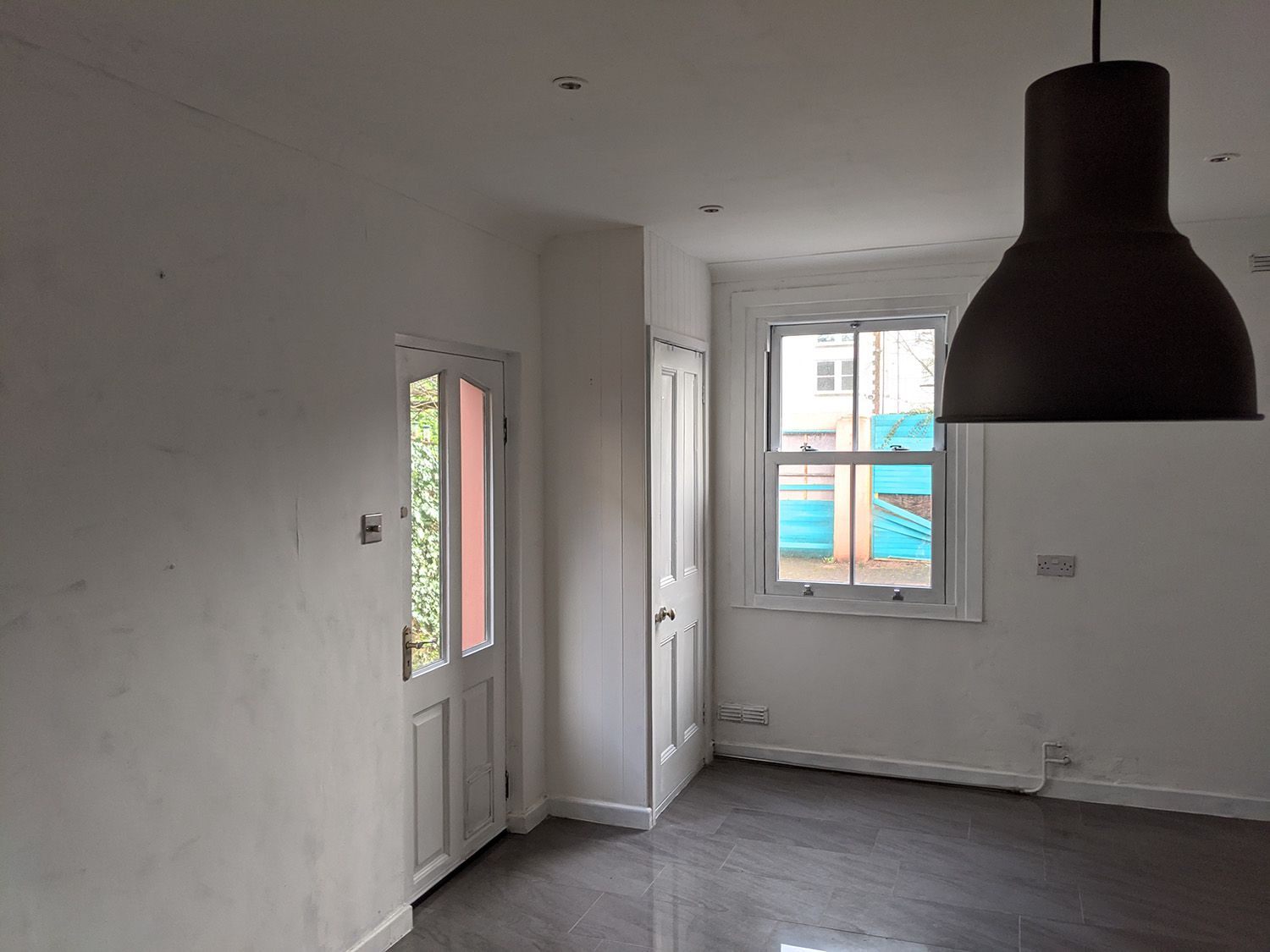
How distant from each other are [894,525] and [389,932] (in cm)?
301

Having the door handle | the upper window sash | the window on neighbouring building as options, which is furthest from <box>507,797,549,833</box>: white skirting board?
the upper window sash

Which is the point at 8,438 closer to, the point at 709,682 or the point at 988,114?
the point at 988,114

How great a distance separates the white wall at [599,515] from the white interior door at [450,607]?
0.31 m

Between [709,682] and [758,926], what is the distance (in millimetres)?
1808

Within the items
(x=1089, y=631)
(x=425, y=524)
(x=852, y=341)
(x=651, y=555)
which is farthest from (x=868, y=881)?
(x=852, y=341)

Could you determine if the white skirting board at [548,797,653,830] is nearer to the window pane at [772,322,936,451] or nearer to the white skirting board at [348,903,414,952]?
the white skirting board at [348,903,414,952]

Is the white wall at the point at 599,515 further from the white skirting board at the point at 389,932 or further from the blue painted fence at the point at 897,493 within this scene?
the blue painted fence at the point at 897,493

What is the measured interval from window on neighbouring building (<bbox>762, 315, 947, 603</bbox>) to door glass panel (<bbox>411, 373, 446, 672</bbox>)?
2039 mm

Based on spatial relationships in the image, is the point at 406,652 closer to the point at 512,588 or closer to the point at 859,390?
the point at 512,588

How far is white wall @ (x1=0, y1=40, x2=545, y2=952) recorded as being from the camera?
79.7 inches

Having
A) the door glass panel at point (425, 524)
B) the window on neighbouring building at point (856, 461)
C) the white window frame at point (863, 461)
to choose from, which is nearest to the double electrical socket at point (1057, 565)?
the white window frame at point (863, 461)

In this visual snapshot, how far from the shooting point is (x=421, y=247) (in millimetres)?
3375

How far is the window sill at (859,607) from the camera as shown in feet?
15.2

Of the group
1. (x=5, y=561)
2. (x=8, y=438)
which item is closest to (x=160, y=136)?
Result: (x=8, y=438)
